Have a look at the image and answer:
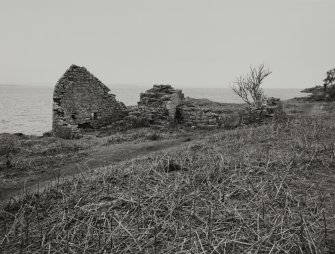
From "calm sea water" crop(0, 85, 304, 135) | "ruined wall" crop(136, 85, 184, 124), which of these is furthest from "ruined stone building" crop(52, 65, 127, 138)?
"calm sea water" crop(0, 85, 304, 135)

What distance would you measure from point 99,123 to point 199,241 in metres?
18.4

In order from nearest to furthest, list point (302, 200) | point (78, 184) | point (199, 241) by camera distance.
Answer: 1. point (199, 241)
2. point (302, 200)
3. point (78, 184)

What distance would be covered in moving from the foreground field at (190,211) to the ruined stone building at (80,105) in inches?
506

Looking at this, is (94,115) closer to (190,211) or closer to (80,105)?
(80,105)

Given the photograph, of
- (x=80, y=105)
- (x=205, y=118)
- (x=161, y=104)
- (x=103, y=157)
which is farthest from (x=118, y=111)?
(x=103, y=157)

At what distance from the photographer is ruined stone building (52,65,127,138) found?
18688 mm

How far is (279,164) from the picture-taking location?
601cm

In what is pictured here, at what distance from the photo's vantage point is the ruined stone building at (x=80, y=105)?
61.3ft

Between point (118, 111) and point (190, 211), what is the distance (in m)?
18.5

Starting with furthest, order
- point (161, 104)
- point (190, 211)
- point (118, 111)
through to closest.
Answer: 1. point (118, 111)
2. point (161, 104)
3. point (190, 211)

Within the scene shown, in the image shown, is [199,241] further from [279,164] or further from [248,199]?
[279,164]

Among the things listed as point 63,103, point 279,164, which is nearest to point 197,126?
point 63,103

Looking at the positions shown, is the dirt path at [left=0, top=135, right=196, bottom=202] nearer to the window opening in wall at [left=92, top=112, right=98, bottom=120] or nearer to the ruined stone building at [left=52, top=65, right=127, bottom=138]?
→ the ruined stone building at [left=52, top=65, right=127, bottom=138]

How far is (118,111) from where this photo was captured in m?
22.0
